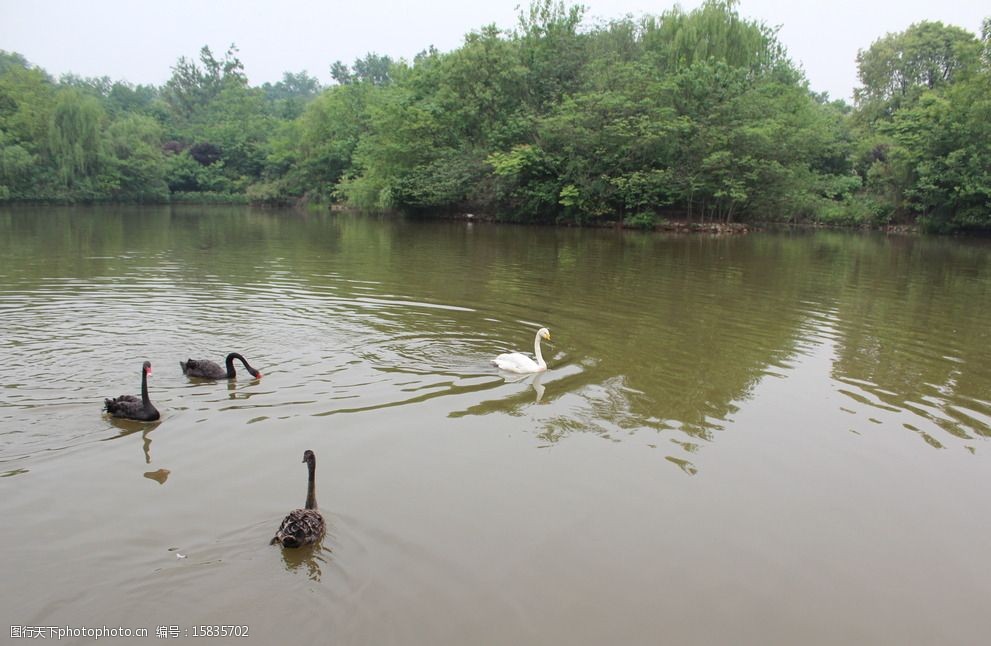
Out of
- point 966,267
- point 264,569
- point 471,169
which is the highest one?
point 471,169

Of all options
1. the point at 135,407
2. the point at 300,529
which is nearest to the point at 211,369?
the point at 135,407

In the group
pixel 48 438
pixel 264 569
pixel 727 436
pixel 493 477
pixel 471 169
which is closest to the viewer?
pixel 264 569

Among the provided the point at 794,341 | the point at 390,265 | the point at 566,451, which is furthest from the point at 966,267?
the point at 566,451

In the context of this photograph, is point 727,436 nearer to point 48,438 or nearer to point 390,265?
point 48,438

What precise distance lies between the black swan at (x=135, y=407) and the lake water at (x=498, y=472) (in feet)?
0.46

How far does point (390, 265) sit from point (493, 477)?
14864 millimetres

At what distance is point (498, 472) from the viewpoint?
638cm

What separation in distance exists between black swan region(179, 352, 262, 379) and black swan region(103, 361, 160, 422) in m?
1.40

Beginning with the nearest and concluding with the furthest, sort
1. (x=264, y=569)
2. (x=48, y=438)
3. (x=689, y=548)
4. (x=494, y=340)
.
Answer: (x=264, y=569)
(x=689, y=548)
(x=48, y=438)
(x=494, y=340)

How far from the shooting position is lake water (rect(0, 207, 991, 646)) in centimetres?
442

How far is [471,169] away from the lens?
4284 cm

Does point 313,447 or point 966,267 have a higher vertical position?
point 966,267

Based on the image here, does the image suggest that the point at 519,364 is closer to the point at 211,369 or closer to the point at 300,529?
the point at 211,369

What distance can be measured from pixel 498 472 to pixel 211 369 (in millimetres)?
Answer: 4388
